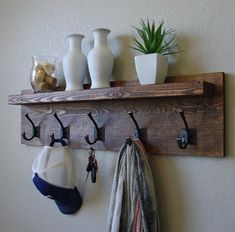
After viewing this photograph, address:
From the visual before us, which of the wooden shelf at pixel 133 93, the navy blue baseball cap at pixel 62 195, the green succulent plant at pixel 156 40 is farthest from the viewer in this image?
the navy blue baseball cap at pixel 62 195

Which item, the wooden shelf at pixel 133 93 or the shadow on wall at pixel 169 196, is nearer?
the wooden shelf at pixel 133 93

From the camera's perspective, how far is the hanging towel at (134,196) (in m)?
1.07

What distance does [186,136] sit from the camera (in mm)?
1085

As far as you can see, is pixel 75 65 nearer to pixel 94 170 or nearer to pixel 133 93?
pixel 133 93

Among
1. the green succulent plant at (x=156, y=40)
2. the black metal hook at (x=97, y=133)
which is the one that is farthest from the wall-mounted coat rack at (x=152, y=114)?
the green succulent plant at (x=156, y=40)

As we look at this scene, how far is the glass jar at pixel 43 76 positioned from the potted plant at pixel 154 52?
16.2 inches

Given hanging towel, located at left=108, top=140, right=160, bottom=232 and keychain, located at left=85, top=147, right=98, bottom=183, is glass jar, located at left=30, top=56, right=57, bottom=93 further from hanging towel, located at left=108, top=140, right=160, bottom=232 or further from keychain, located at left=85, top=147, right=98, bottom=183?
hanging towel, located at left=108, top=140, right=160, bottom=232

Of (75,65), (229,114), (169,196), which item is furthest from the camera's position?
(75,65)

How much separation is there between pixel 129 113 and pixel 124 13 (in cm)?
40

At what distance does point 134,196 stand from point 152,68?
1.40ft

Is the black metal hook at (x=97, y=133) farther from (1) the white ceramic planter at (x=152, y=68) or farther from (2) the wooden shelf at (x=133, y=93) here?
(1) the white ceramic planter at (x=152, y=68)

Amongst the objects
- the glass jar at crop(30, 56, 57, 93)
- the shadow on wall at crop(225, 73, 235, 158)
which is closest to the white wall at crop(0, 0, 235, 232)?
the shadow on wall at crop(225, 73, 235, 158)

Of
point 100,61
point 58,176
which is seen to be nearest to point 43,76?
point 100,61

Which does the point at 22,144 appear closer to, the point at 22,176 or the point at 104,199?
the point at 22,176
